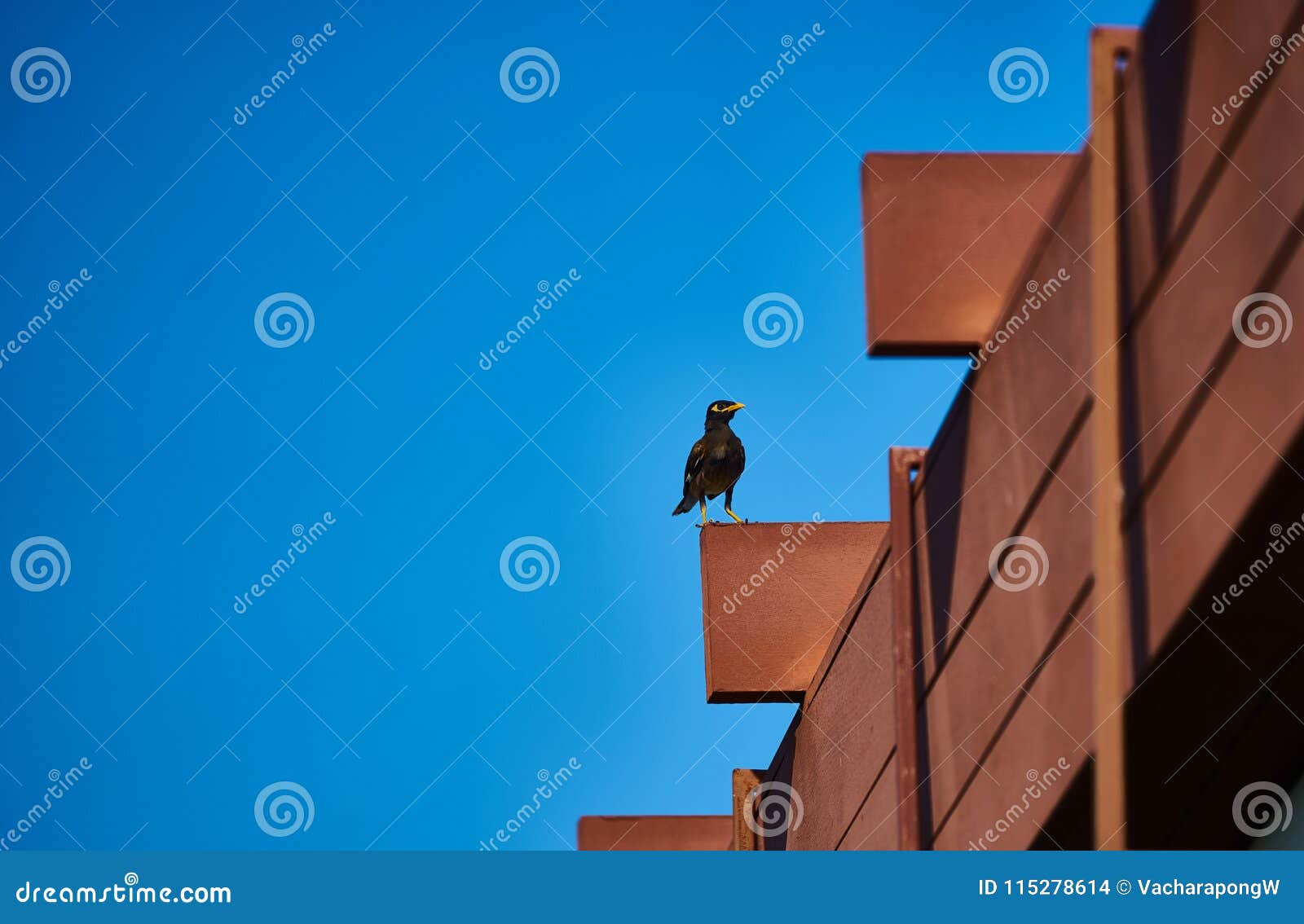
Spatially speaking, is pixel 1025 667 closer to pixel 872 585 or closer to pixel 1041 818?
pixel 1041 818

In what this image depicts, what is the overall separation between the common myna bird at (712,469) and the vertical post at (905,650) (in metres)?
6.32

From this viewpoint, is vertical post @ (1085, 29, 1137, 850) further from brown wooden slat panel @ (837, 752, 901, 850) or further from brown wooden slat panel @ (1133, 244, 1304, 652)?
brown wooden slat panel @ (837, 752, 901, 850)

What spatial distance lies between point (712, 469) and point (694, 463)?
0.17m

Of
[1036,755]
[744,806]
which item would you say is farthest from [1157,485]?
[744,806]

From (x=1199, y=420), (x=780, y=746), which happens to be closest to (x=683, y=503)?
(x=780, y=746)

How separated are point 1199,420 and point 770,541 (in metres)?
5.06

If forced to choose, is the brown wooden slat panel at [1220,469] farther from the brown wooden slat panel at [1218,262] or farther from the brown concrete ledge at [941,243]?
the brown concrete ledge at [941,243]

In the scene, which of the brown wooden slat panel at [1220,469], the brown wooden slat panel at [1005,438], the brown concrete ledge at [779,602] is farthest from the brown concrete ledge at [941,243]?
the brown concrete ledge at [779,602]

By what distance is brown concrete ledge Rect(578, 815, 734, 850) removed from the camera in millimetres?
12508

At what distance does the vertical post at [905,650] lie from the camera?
556 cm

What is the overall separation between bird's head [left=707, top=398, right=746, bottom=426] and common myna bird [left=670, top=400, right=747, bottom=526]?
9 cm

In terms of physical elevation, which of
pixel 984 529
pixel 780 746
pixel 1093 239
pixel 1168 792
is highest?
pixel 1093 239

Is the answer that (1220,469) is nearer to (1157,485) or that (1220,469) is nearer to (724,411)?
(1157,485)

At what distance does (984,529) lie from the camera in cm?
490
